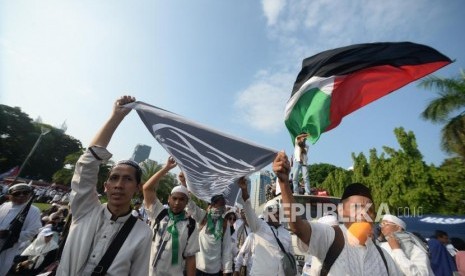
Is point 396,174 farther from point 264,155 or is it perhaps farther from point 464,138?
point 264,155

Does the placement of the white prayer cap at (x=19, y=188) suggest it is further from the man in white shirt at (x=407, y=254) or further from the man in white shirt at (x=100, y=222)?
the man in white shirt at (x=407, y=254)

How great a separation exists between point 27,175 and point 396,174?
59.5 metres

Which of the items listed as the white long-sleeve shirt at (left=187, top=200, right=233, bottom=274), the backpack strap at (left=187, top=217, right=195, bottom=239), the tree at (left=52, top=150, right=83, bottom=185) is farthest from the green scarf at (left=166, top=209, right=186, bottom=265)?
the tree at (left=52, top=150, right=83, bottom=185)

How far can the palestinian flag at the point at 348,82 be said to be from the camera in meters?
3.90

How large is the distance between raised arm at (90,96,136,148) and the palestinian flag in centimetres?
219

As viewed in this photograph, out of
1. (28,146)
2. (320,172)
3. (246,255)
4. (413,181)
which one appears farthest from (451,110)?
(28,146)

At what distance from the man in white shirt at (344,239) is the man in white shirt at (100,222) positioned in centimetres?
121

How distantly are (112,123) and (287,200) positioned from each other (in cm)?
166

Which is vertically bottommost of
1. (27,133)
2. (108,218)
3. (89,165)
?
(108,218)

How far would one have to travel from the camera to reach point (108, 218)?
2293 millimetres

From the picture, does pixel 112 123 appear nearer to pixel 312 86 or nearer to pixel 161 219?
pixel 161 219

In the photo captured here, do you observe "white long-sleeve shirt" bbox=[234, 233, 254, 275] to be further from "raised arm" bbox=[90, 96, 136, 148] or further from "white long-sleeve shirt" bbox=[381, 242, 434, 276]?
"raised arm" bbox=[90, 96, 136, 148]

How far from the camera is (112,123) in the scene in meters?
2.52

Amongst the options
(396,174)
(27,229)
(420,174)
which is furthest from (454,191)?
(27,229)
